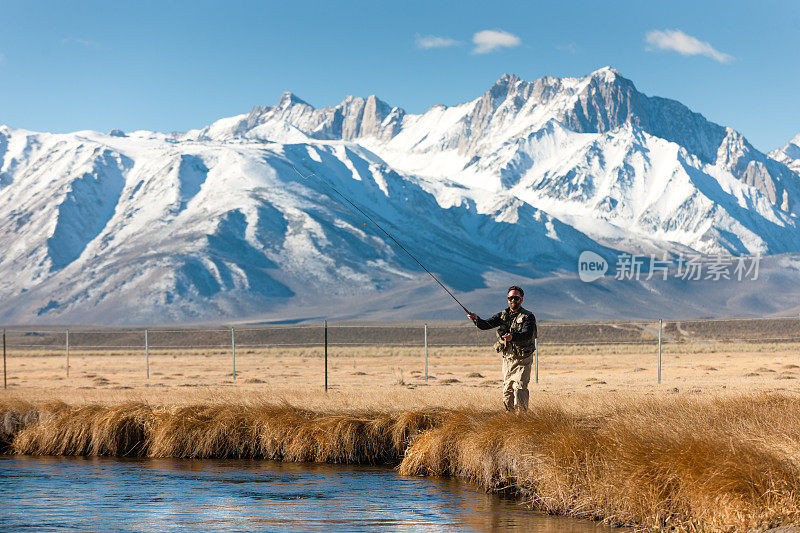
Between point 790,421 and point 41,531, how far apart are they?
10434mm

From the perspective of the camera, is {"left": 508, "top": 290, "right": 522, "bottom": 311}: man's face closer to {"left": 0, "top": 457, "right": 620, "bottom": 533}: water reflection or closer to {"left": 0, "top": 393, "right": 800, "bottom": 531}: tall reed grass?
{"left": 0, "top": 393, "right": 800, "bottom": 531}: tall reed grass

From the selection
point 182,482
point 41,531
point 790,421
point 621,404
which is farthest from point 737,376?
point 41,531

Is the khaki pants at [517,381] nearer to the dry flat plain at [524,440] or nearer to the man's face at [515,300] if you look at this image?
the dry flat plain at [524,440]

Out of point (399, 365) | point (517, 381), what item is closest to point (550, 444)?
point (517, 381)

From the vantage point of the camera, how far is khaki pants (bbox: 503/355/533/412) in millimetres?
15555

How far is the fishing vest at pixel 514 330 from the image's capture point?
1531 cm

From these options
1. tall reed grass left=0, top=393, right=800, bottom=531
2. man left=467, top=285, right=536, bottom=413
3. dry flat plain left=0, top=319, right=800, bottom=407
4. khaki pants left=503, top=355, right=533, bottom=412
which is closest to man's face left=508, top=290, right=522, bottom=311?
man left=467, top=285, right=536, bottom=413

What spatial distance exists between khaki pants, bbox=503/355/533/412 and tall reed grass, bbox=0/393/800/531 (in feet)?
1.04

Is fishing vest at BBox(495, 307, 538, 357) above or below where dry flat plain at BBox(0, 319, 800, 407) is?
above

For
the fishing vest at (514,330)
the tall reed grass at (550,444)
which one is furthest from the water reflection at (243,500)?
the fishing vest at (514,330)

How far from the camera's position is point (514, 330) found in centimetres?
1531

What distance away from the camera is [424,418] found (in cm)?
1795

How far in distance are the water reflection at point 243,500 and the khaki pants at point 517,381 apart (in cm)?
152

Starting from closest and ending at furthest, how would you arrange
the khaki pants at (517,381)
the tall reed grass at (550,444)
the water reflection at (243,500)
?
the tall reed grass at (550,444), the water reflection at (243,500), the khaki pants at (517,381)
